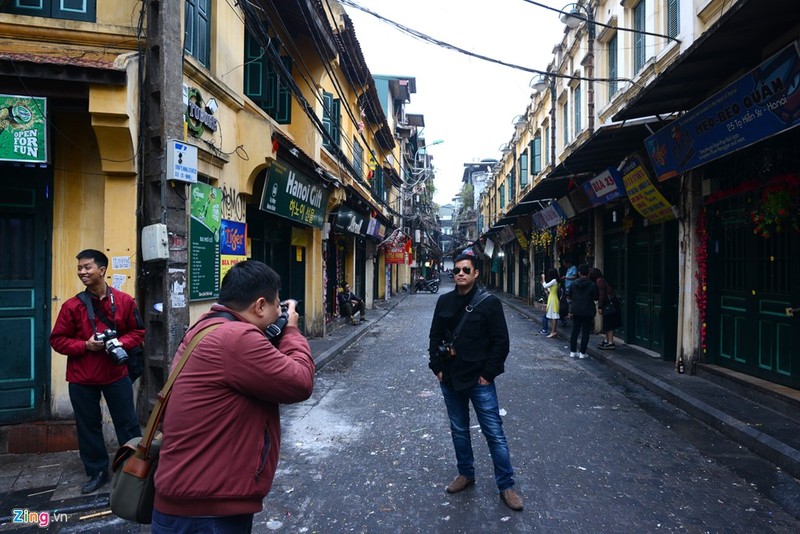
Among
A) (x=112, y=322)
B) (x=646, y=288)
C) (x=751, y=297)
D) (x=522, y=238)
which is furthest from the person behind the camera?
(x=522, y=238)

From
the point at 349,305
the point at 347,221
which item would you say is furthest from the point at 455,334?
the point at 349,305

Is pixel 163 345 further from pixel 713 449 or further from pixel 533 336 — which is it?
pixel 533 336

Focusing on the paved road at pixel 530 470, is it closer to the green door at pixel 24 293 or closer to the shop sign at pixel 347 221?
the green door at pixel 24 293

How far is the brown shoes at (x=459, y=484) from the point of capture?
4.24m

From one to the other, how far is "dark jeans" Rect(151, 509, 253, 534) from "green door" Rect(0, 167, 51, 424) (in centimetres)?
437

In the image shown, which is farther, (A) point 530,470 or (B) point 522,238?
(B) point 522,238

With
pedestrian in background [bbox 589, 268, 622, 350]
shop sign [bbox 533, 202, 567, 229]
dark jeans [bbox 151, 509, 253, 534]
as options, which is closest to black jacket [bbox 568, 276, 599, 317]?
pedestrian in background [bbox 589, 268, 622, 350]

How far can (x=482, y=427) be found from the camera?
4.18m

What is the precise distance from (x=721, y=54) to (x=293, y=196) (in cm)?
708

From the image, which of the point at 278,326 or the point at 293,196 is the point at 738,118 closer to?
the point at 278,326

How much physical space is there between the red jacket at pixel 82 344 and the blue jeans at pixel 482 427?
2.81 metres

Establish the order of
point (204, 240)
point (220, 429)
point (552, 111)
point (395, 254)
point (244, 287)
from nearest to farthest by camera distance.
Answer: point (220, 429) < point (244, 287) < point (204, 240) < point (552, 111) < point (395, 254)

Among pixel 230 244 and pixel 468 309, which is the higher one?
pixel 230 244

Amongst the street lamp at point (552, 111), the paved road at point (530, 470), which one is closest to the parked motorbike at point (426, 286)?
the street lamp at point (552, 111)
